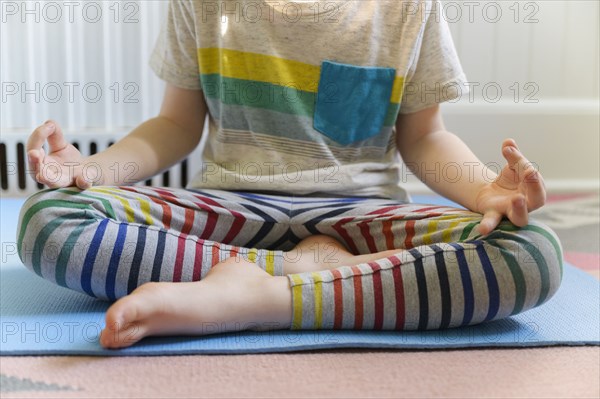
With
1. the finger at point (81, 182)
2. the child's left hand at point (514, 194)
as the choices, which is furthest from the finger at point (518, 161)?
the finger at point (81, 182)

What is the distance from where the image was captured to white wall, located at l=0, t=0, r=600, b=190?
4.49ft

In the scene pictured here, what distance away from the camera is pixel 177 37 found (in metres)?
0.99

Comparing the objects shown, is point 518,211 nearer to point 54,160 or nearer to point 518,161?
point 518,161

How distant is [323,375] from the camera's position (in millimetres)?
639

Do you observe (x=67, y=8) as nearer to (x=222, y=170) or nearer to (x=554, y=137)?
(x=222, y=170)

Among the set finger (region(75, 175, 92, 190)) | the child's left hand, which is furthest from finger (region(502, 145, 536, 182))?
finger (region(75, 175, 92, 190))

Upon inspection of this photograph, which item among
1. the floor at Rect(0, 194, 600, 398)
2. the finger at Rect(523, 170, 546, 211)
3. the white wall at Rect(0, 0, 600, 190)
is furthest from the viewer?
the white wall at Rect(0, 0, 600, 190)

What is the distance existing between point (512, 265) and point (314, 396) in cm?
24

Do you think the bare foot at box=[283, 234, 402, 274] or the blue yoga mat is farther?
the bare foot at box=[283, 234, 402, 274]

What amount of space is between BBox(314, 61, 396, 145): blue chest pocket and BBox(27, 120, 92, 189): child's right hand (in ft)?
0.99

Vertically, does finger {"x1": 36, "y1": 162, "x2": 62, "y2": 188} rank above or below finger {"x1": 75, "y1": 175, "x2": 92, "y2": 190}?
above

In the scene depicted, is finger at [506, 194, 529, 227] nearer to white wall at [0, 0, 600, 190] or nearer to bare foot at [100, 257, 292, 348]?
bare foot at [100, 257, 292, 348]

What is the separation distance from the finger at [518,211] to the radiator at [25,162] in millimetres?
780

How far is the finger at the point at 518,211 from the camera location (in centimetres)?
72
